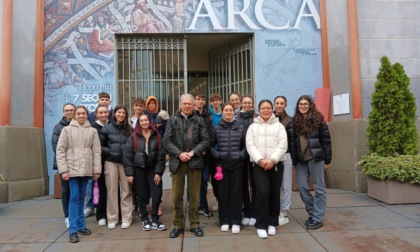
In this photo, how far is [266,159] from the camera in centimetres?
462

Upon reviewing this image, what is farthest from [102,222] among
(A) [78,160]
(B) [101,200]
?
(A) [78,160]

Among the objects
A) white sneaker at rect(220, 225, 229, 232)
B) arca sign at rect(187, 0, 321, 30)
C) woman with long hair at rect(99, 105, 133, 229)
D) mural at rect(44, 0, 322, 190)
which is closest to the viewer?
white sneaker at rect(220, 225, 229, 232)

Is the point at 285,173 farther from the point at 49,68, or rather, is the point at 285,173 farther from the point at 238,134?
the point at 49,68

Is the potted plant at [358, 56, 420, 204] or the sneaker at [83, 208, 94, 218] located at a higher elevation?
the potted plant at [358, 56, 420, 204]

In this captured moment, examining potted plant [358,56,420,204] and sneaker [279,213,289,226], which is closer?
sneaker [279,213,289,226]

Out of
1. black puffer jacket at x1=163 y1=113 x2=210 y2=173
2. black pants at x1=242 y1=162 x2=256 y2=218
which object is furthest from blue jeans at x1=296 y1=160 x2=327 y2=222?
black puffer jacket at x1=163 y1=113 x2=210 y2=173

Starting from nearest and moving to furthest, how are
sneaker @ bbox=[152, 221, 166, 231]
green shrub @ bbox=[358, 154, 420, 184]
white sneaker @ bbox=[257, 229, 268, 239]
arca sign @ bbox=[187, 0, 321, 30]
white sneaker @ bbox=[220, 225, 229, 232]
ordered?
white sneaker @ bbox=[257, 229, 268, 239], white sneaker @ bbox=[220, 225, 229, 232], sneaker @ bbox=[152, 221, 166, 231], green shrub @ bbox=[358, 154, 420, 184], arca sign @ bbox=[187, 0, 321, 30]

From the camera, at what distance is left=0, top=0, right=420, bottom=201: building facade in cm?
739

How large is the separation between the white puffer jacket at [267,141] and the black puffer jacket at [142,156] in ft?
4.10

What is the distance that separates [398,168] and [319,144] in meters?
2.12

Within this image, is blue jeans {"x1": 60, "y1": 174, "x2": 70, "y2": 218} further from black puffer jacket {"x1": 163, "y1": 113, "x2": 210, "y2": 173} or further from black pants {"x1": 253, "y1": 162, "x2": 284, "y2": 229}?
black pants {"x1": 253, "y1": 162, "x2": 284, "y2": 229}

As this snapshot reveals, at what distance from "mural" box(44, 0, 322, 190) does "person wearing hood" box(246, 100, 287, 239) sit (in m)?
3.50

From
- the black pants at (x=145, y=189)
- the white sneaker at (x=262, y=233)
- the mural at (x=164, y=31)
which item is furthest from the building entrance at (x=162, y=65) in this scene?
the white sneaker at (x=262, y=233)

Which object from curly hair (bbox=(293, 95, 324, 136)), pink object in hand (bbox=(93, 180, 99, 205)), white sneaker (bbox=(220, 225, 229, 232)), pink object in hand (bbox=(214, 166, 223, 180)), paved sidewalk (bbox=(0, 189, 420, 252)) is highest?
curly hair (bbox=(293, 95, 324, 136))
